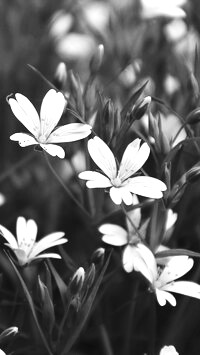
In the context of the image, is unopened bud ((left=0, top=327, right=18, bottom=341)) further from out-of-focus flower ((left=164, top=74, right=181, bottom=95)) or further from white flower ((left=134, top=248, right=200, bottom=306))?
out-of-focus flower ((left=164, top=74, right=181, bottom=95))

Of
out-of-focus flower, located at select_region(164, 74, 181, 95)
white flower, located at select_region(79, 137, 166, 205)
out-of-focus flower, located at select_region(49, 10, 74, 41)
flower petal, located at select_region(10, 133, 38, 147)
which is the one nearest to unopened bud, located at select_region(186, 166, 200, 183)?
white flower, located at select_region(79, 137, 166, 205)

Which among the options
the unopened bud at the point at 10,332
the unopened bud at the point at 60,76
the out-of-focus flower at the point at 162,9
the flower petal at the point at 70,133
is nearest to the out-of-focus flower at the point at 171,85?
the out-of-focus flower at the point at 162,9

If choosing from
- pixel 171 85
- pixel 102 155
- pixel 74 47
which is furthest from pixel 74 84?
pixel 74 47

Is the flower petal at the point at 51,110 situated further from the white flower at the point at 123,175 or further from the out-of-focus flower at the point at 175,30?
the out-of-focus flower at the point at 175,30

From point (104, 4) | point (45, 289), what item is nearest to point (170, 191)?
point (45, 289)

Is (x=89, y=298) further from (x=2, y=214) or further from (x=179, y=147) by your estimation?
(x=2, y=214)

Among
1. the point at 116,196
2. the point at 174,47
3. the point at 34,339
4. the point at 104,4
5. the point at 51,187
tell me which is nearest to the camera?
the point at 116,196
